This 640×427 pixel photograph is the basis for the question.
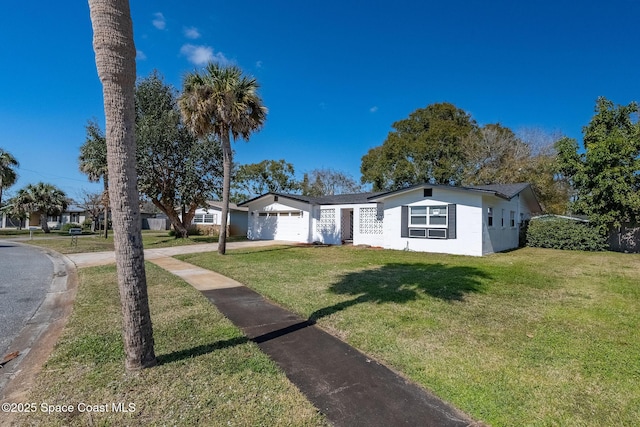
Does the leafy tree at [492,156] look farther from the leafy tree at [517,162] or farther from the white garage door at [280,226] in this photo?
the white garage door at [280,226]

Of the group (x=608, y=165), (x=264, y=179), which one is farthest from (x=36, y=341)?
(x=264, y=179)

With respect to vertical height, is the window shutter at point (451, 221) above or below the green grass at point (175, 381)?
above

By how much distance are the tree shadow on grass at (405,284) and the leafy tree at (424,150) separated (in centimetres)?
1845

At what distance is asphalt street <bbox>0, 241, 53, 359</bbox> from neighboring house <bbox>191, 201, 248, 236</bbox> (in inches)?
563

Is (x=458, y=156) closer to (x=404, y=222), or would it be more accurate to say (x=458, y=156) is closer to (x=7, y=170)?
(x=404, y=222)

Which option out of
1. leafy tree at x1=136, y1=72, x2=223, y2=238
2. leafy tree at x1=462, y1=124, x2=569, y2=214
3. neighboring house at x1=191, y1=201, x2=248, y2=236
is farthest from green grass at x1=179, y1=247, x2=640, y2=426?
neighboring house at x1=191, y1=201, x2=248, y2=236

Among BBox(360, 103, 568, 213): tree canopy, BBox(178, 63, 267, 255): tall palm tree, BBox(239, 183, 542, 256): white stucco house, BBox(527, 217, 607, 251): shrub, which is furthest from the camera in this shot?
BBox(360, 103, 568, 213): tree canopy

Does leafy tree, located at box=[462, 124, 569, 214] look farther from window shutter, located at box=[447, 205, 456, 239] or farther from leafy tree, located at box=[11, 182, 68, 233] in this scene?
leafy tree, located at box=[11, 182, 68, 233]

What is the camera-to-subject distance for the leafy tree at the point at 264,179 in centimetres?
3709

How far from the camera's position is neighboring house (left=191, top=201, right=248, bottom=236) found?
26.4 meters

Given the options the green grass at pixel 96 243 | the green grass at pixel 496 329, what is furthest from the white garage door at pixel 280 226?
the green grass at pixel 496 329

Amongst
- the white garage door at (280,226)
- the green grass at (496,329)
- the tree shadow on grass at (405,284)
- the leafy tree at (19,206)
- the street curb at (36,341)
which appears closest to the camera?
the green grass at (496,329)

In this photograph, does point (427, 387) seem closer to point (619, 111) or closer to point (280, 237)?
point (280, 237)

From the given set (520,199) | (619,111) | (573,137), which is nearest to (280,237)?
(520,199)
